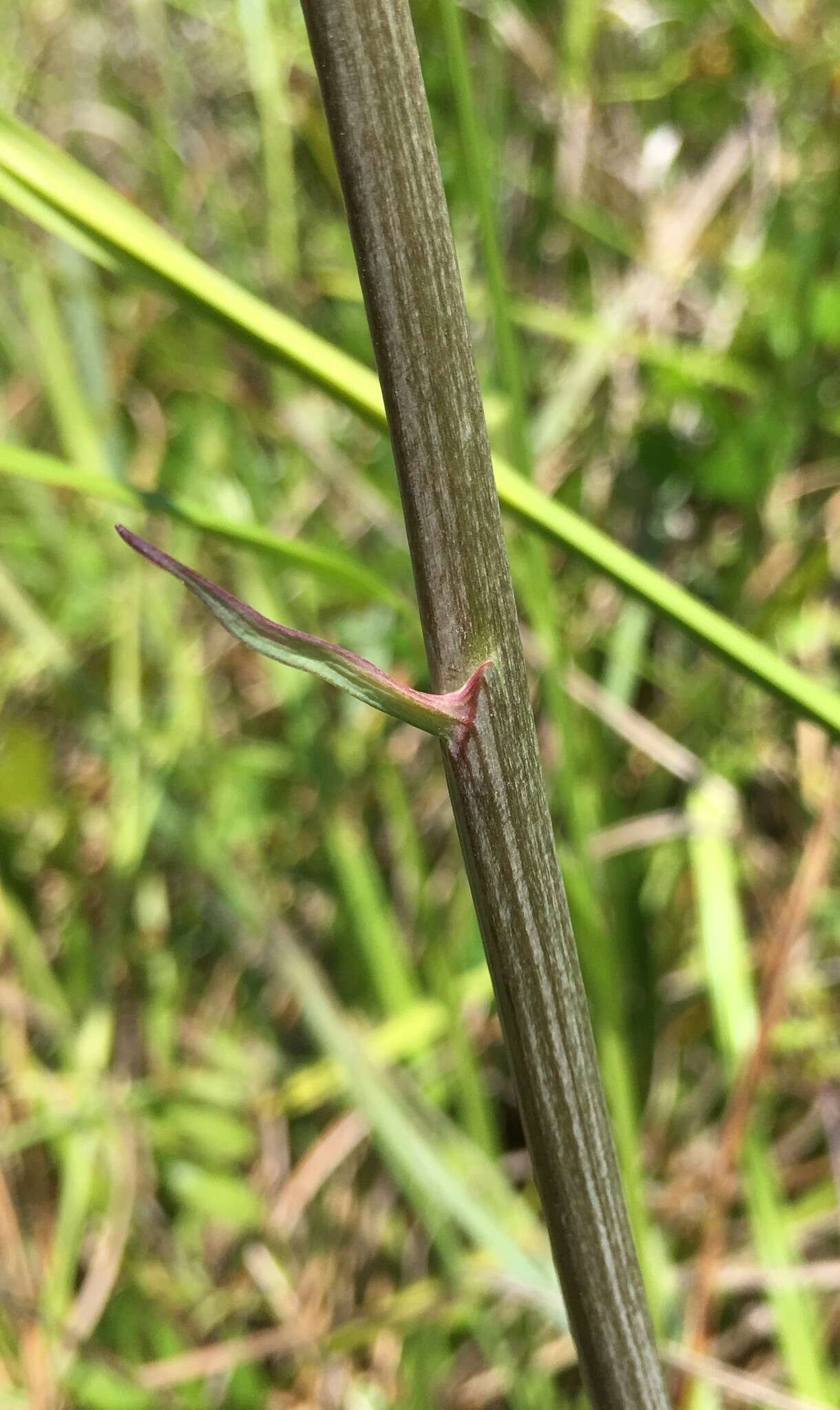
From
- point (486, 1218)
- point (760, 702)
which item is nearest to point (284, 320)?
point (486, 1218)

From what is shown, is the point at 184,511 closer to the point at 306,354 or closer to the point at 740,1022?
the point at 306,354

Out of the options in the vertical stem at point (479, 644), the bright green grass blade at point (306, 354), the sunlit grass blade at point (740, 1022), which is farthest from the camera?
the sunlit grass blade at point (740, 1022)

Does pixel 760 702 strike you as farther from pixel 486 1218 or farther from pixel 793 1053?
pixel 486 1218

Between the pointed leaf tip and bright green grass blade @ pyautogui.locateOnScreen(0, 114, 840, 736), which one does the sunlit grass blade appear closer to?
bright green grass blade @ pyautogui.locateOnScreen(0, 114, 840, 736)

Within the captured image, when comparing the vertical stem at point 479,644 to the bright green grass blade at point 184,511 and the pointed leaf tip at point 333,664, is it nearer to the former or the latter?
the pointed leaf tip at point 333,664

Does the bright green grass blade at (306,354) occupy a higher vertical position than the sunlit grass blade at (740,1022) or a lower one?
higher

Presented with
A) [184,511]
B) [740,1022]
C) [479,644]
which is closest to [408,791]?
[740,1022]

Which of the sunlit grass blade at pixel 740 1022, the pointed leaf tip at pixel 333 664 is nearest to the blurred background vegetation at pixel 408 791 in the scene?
the sunlit grass blade at pixel 740 1022
